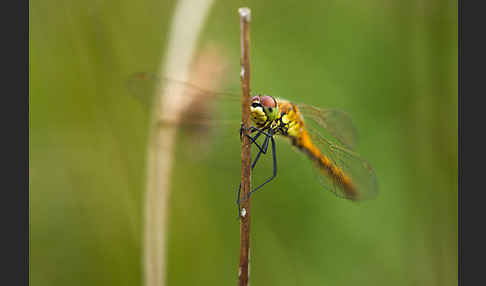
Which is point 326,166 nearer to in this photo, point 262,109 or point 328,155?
point 328,155

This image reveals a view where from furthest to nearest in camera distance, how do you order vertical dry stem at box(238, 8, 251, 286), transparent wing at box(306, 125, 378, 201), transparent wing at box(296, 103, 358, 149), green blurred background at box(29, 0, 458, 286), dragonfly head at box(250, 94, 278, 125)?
green blurred background at box(29, 0, 458, 286) → transparent wing at box(296, 103, 358, 149) → transparent wing at box(306, 125, 378, 201) → dragonfly head at box(250, 94, 278, 125) → vertical dry stem at box(238, 8, 251, 286)

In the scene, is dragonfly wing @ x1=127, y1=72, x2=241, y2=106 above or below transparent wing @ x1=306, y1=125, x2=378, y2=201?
above

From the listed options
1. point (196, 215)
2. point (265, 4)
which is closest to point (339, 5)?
point (265, 4)

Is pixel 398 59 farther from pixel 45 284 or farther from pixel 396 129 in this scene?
pixel 45 284

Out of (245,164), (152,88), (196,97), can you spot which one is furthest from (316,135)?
(245,164)

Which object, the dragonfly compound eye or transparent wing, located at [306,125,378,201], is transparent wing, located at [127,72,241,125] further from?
transparent wing, located at [306,125,378,201]

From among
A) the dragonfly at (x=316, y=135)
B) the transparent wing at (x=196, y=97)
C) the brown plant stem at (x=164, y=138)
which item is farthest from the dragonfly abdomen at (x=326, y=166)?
the brown plant stem at (x=164, y=138)

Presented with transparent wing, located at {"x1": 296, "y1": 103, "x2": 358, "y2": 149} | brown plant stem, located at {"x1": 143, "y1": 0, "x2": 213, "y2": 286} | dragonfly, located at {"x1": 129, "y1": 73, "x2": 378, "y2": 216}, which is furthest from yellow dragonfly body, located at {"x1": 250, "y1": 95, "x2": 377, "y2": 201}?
brown plant stem, located at {"x1": 143, "y1": 0, "x2": 213, "y2": 286}
